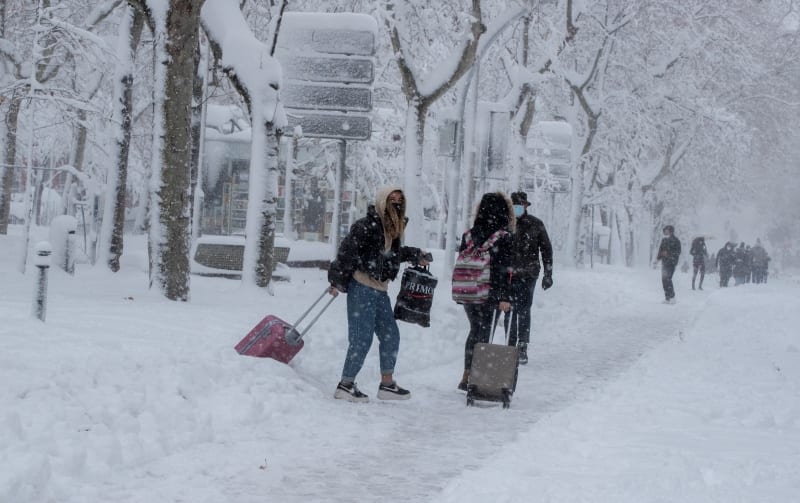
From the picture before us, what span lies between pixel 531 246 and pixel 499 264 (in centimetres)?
190

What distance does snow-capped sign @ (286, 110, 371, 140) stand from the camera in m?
13.1

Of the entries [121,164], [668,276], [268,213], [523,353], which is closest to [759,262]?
[668,276]

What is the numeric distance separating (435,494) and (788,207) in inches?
2923

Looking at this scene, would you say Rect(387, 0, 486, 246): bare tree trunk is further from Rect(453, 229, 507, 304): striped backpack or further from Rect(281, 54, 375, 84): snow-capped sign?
Rect(453, 229, 507, 304): striped backpack

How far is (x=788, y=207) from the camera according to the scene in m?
72.9

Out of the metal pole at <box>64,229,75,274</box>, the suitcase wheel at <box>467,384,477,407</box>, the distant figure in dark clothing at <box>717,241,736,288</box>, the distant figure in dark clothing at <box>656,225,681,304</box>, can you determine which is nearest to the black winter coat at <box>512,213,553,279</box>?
the suitcase wheel at <box>467,384,477,407</box>

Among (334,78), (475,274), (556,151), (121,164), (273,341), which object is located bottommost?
(273,341)

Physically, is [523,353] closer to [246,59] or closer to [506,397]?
[506,397]

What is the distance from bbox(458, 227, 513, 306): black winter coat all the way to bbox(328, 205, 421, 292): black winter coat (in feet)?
3.45

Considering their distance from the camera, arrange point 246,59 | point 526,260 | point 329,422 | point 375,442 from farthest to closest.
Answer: point 246,59
point 526,260
point 329,422
point 375,442

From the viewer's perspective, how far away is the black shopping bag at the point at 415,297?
856 cm

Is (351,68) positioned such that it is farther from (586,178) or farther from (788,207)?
(788,207)

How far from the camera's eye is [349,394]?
820 centimetres

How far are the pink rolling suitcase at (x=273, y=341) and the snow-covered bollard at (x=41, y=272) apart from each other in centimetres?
177
